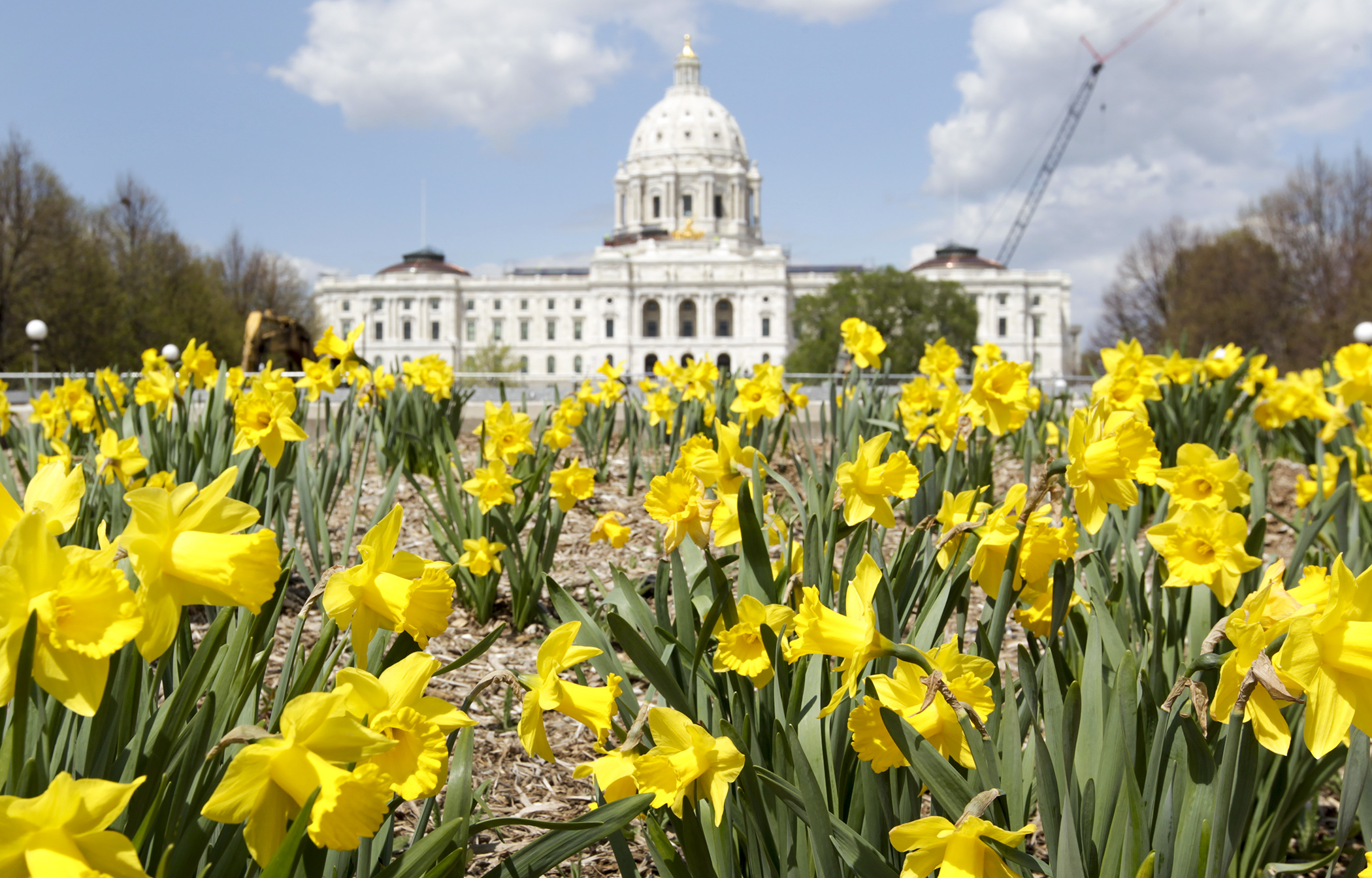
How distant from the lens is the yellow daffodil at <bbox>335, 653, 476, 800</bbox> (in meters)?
0.72

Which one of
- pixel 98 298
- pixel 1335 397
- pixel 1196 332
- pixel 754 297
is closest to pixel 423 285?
pixel 754 297

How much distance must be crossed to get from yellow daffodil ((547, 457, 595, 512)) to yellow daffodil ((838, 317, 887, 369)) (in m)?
0.99

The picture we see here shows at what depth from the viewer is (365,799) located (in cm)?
65

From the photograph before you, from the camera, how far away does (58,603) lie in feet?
2.06

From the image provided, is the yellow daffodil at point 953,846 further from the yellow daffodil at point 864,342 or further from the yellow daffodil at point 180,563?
the yellow daffodil at point 864,342

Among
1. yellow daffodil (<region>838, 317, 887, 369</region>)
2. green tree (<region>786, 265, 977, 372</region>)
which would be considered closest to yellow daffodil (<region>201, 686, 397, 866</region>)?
yellow daffodil (<region>838, 317, 887, 369</region>)

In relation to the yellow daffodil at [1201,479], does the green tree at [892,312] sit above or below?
above

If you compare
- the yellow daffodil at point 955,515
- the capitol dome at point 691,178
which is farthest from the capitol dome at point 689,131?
the yellow daffodil at point 955,515

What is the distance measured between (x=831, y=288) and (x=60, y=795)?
147 ft

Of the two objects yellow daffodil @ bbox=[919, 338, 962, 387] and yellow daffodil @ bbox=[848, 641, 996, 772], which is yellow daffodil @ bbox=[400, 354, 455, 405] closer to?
yellow daffodil @ bbox=[919, 338, 962, 387]

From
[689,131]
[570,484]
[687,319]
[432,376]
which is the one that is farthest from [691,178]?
[570,484]

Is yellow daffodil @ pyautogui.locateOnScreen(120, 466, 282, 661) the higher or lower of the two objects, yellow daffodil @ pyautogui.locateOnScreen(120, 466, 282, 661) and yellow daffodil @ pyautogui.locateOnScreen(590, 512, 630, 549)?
the higher

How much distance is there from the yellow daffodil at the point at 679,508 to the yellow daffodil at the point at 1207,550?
0.56 meters

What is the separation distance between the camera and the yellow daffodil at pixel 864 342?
2.88 metres
